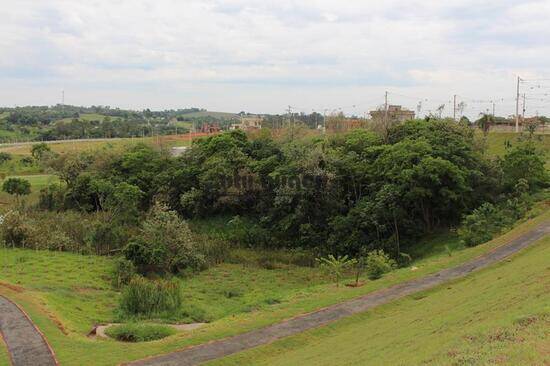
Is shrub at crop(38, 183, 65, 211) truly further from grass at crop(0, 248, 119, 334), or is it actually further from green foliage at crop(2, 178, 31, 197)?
grass at crop(0, 248, 119, 334)

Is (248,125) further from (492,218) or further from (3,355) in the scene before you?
(3,355)

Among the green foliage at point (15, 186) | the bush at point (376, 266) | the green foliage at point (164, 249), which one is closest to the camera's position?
the bush at point (376, 266)

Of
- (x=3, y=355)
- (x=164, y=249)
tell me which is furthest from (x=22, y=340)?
(x=164, y=249)

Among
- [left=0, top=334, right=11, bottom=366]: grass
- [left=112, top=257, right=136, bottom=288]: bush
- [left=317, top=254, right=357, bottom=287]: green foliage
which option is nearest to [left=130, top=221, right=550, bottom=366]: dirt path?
[left=317, top=254, right=357, bottom=287]: green foliage

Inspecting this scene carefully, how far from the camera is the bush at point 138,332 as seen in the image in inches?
655

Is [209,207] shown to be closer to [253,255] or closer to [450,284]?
[253,255]

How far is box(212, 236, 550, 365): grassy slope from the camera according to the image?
9586mm

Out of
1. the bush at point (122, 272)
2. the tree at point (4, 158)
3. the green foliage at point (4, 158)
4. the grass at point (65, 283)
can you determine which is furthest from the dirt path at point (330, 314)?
the tree at point (4, 158)

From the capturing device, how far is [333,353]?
13.8 meters

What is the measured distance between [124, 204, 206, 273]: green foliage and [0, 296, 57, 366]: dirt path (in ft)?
34.2

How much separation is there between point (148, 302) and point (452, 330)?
12.7 meters

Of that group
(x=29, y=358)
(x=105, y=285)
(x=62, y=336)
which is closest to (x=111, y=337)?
(x=62, y=336)

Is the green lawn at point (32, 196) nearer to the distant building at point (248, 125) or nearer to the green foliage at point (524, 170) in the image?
the distant building at point (248, 125)

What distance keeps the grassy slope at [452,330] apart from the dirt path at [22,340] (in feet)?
17.2
